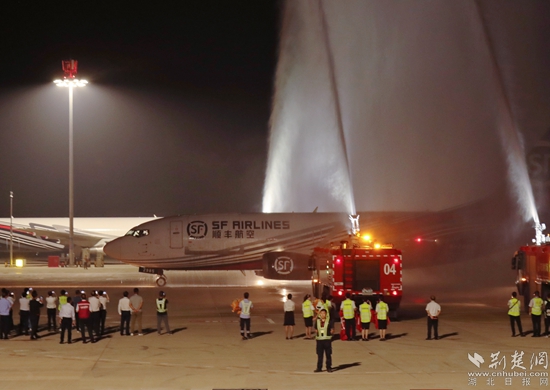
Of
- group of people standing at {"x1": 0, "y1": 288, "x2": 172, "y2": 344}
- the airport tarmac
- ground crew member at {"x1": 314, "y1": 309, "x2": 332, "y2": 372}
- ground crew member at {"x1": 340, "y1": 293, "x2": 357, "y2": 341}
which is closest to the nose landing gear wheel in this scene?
the airport tarmac

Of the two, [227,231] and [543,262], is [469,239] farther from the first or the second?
[543,262]

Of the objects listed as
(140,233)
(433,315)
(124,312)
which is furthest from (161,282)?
(433,315)

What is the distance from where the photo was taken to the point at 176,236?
4247 cm

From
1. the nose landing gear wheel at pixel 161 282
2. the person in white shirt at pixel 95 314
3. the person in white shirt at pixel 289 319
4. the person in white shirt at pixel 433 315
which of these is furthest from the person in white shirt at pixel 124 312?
the nose landing gear wheel at pixel 161 282

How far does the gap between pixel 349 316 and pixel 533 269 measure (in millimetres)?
10735

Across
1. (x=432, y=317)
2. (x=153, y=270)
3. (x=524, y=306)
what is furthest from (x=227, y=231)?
(x=432, y=317)

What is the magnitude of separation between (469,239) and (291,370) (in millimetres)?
30953

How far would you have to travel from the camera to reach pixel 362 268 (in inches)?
1029

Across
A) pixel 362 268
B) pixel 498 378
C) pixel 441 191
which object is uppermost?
pixel 441 191

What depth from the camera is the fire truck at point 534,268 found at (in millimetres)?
26438

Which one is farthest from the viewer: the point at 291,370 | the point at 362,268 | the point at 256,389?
the point at 362,268

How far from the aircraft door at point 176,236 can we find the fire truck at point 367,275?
697 inches

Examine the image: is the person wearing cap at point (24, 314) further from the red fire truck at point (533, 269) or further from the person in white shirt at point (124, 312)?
the red fire truck at point (533, 269)

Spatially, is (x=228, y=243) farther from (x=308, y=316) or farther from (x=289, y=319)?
(x=289, y=319)
